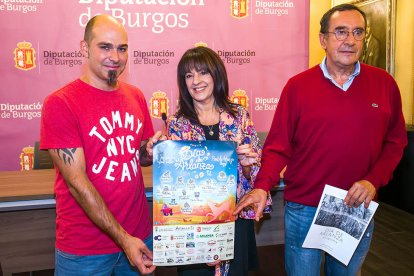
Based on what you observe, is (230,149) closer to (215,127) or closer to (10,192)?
(215,127)

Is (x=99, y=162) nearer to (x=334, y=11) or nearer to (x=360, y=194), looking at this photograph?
(x=360, y=194)

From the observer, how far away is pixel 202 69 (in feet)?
5.60

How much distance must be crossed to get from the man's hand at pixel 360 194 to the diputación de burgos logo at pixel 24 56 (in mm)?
3667

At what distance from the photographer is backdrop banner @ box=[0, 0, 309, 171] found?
4.12m

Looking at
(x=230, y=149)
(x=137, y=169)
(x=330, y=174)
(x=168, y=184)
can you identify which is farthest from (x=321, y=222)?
(x=137, y=169)

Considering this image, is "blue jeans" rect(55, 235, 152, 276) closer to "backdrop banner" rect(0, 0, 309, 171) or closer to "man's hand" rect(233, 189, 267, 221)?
"man's hand" rect(233, 189, 267, 221)

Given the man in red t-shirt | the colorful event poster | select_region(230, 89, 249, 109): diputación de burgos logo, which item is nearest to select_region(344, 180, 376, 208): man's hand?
the colorful event poster

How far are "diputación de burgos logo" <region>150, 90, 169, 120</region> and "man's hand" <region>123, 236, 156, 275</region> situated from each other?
3.14 m

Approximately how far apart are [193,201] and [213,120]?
433 millimetres

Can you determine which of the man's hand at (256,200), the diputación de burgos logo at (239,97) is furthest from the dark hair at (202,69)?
the diputación de burgos logo at (239,97)

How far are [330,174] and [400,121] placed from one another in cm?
47

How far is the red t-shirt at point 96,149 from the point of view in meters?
1.46

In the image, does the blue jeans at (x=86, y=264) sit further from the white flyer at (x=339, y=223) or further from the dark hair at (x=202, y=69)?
the white flyer at (x=339, y=223)

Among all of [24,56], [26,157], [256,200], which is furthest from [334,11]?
[26,157]
